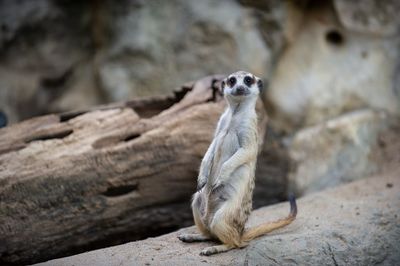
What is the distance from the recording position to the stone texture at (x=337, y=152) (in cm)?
568

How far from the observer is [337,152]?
579cm

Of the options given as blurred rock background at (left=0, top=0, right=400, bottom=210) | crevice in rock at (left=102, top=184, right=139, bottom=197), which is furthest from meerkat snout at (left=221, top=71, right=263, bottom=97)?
blurred rock background at (left=0, top=0, right=400, bottom=210)

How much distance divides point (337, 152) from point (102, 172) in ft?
9.19

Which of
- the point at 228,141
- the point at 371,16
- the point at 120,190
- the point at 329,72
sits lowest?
the point at 120,190

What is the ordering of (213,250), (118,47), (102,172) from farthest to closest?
1. (118,47)
2. (102,172)
3. (213,250)

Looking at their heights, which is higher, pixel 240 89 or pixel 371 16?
pixel 371 16

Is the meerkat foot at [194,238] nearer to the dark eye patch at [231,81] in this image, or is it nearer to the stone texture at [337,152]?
the dark eye patch at [231,81]

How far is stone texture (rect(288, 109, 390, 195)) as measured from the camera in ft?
18.6

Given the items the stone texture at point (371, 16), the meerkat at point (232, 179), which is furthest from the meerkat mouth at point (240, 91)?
the stone texture at point (371, 16)

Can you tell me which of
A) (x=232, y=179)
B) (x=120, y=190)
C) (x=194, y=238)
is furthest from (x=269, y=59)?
(x=194, y=238)

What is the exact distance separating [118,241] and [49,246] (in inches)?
21.9

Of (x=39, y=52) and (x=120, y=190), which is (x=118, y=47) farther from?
(x=120, y=190)

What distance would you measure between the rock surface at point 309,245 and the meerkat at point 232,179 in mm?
81

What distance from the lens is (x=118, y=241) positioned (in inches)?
161
